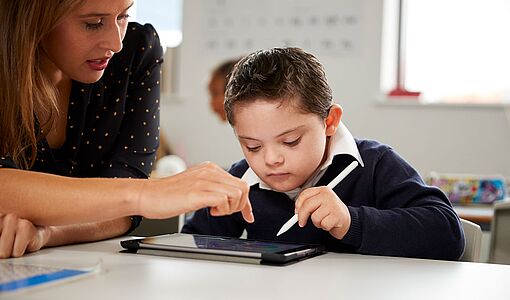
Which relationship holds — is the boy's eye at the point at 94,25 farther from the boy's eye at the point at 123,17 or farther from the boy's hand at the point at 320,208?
the boy's hand at the point at 320,208

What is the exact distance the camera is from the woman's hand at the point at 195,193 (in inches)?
40.6

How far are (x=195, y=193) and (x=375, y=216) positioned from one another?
383 millimetres

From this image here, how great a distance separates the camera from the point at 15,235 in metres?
1.09

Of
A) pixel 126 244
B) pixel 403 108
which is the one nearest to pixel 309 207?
pixel 126 244

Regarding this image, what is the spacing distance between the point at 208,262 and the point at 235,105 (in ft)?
1.44

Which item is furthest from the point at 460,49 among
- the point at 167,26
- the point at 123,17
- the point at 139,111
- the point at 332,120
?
the point at 123,17

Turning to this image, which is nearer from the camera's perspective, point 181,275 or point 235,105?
point 181,275

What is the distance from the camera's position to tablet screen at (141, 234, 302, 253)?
112 centimetres

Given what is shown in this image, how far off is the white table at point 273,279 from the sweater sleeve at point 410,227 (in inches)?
3.7

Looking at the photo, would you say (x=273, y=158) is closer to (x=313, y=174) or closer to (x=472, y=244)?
(x=313, y=174)

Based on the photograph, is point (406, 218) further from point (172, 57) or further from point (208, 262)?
point (172, 57)

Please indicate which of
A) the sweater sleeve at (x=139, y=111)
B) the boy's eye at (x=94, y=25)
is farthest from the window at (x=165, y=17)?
the boy's eye at (x=94, y=25)

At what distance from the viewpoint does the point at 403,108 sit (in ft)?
14.0

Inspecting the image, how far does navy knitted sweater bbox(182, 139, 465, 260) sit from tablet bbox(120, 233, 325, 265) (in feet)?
0.41
